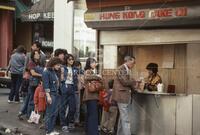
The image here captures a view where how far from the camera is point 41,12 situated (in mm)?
26797

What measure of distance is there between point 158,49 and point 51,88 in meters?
3.10

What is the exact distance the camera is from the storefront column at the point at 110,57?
13.7m

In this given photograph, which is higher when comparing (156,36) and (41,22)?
(41,22)

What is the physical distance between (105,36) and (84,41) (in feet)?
4.16

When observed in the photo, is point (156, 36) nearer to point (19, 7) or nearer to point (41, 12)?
point (41, 12)

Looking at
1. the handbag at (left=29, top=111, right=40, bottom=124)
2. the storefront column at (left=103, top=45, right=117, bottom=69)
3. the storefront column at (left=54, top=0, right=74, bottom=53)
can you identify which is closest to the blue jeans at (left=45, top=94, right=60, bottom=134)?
the handbag at (left=29, top=111, right=40, bottom=124)

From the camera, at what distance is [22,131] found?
1190 cm

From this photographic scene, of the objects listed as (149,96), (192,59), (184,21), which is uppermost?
(184,21)

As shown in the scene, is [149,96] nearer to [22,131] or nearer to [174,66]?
[174,66]

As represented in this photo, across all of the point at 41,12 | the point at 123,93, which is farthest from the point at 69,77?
the point at 41,12

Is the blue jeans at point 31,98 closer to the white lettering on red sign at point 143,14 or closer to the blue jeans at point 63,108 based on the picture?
the blue jeans at point 63,108

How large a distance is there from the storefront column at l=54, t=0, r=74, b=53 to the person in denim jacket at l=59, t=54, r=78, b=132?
3.46m

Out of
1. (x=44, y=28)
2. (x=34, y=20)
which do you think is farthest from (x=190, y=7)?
(x=44, y=28)

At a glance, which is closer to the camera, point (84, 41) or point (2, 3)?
point (84, 41)
